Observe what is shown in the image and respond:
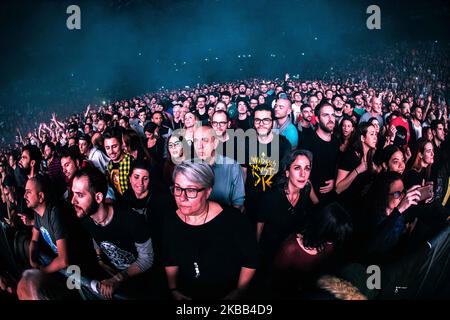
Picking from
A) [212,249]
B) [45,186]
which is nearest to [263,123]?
[212,249]

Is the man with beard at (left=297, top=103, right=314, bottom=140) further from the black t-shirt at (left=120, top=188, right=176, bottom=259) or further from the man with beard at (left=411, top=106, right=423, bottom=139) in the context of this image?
the black t-shirt at (left=120, top=188, right=176, bottom=259)

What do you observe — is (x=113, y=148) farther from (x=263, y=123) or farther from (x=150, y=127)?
(x=263, y=123)

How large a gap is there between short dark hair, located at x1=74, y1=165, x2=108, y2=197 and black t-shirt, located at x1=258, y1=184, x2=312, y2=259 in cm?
144

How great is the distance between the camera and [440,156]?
4.07 m

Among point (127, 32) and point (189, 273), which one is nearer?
point (189, 273)

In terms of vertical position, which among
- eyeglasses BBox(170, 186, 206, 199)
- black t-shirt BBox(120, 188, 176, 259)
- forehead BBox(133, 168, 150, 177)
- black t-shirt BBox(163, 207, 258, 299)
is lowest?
black t-shirt BBox(163, 207, 258, 299)

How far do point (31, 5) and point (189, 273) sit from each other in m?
2.99

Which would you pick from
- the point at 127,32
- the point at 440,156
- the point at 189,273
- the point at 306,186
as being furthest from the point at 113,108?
the point at 440,156

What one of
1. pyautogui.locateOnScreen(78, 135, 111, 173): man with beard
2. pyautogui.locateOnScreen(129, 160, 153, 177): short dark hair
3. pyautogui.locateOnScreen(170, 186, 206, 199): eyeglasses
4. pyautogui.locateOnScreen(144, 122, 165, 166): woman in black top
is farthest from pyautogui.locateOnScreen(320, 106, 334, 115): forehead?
pyautogui.locateOnScreen(78, 135, 111, 173): man with beard

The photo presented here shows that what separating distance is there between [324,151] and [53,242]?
271cm

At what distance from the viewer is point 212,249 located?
3695 mm

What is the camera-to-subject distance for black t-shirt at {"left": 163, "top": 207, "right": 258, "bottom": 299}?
368 cm

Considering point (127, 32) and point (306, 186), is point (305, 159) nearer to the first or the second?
point (306, 186)

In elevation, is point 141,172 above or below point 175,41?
below
